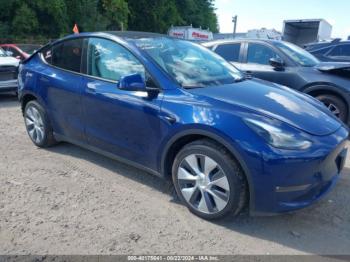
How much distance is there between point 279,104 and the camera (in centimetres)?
335

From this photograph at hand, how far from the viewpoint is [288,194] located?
9.56ft

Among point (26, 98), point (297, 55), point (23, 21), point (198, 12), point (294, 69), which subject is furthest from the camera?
point (198, 12)

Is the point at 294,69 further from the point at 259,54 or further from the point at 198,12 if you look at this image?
the point at 198,12

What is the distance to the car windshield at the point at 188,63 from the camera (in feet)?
11.8

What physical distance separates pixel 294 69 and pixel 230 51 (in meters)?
1.39

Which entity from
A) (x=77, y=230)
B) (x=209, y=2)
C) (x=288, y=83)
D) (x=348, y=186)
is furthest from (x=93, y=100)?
(x=209, y=2)

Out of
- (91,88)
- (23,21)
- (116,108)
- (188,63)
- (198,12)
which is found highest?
(198,12)

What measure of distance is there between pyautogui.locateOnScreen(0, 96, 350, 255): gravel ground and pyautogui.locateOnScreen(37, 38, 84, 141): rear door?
21.7 inches

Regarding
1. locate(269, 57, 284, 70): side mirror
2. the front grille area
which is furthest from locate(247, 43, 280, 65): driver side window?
the front grille area

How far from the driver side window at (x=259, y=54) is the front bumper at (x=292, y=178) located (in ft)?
12.7

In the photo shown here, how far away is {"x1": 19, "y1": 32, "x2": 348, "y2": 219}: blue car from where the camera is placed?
9.56 ft

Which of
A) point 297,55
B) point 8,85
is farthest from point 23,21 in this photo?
point 297,55

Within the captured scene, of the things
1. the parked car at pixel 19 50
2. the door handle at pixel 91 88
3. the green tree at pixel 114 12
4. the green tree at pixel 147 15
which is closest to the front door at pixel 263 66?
the door handle at pixel 91 88

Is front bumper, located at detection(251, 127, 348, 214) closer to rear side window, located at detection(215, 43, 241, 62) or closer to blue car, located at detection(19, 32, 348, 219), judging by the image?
blue car, located at detection(19, 32, 348, 219)
